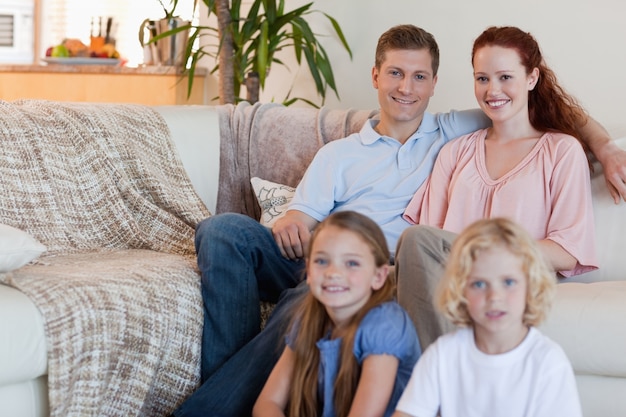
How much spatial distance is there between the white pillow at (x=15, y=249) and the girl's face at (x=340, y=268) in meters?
0.70

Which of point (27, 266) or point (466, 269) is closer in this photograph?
point (466, 269)

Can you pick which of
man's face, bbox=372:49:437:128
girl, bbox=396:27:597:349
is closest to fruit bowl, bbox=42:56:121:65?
man's face, bbox=372:49:437:128

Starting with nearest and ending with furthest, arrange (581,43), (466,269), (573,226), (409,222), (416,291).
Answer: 1. (466,269)
2. (416,291)
3. (573,226)
4. (409,222)
5. (581,43)

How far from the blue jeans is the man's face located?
1.64 feet


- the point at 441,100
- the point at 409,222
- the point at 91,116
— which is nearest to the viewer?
the point at 409,222

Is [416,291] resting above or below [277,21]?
below

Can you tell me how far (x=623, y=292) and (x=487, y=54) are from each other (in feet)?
2.20

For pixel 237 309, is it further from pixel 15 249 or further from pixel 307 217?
pixel 15 249

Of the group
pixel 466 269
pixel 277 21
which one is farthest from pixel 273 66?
pixel 466 269

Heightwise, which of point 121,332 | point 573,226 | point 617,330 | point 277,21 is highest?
point 277,21

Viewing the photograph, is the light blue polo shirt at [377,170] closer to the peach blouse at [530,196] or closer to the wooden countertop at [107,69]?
the peach blouse at [530,196]

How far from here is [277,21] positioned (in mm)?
4066

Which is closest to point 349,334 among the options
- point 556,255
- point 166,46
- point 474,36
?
point 556,255

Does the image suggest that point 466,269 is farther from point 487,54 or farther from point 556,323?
point 487,54
